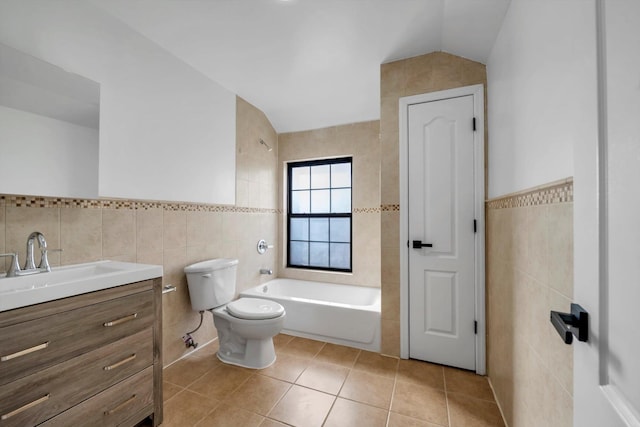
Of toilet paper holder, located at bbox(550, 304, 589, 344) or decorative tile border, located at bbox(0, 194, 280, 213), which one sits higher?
A: decorative tile border, located at bbox(0, 194, 280, 213)

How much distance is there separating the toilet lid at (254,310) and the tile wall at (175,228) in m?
0.44

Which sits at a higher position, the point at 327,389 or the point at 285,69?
the point at 285,69

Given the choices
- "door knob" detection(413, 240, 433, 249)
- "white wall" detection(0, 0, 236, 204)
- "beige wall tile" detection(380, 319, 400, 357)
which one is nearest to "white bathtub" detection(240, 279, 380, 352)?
"beige wall tile" detection(380, 319, 400, 357)

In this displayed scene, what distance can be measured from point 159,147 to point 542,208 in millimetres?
2230

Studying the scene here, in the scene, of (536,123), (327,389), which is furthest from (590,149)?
(327,389)

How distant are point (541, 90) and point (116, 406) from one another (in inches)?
88.9

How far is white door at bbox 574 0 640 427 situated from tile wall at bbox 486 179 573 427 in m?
0.40

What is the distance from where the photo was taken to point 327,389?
173cm

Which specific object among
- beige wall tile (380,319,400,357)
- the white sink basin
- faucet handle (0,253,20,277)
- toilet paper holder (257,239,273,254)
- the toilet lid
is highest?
faucet handle (0,253,20,277)

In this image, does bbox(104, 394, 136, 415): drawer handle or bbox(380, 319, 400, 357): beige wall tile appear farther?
bbox(380, 319, 400, 357): beige wall tile

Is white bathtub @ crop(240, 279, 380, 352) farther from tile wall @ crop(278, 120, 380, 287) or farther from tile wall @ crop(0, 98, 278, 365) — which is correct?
tile wall @ crop(0, 98, 278, 365)

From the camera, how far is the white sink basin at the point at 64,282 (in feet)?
3.08

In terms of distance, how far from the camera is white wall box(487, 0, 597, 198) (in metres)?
0.54

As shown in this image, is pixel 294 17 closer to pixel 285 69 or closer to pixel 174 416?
pixel 285 69
